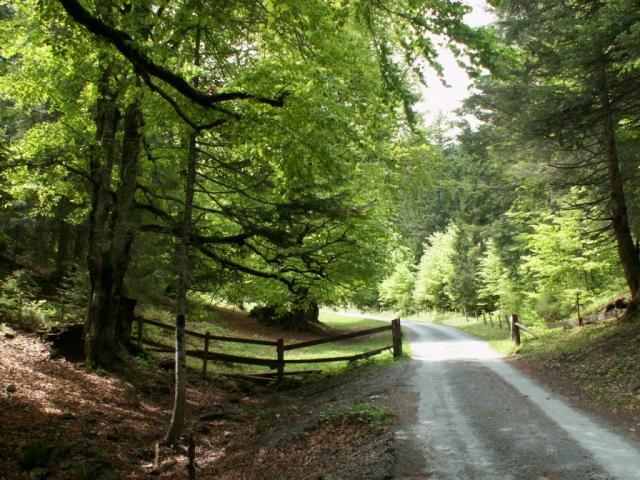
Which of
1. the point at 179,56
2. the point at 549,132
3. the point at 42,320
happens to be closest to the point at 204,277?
the point at 42,320

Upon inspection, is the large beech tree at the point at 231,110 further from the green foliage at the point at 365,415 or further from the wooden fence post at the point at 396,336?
the green foliage at the point at 365,415

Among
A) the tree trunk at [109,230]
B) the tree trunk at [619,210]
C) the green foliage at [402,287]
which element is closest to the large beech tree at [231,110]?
the tree trunk at [109,230]

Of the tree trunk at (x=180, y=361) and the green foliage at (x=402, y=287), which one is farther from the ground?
the green foliage at (x=402, y=287)

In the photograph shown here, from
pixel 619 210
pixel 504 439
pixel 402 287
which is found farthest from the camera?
pixel 402 287

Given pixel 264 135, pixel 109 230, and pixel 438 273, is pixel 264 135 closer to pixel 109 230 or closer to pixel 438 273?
pixel 109 230

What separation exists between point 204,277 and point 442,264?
41521 millimetres

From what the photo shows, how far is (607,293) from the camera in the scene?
20.8 meters

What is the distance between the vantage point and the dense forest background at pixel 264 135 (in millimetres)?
6582

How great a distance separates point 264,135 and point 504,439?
5681 millimetres

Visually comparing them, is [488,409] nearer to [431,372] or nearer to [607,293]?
[431,372]

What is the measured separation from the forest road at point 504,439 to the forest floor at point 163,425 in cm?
53

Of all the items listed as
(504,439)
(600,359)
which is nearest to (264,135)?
(504,439)

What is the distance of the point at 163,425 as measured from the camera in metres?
10.1

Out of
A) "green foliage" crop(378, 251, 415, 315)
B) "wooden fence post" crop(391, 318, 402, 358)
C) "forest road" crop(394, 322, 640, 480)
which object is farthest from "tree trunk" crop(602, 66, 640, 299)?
"green foliage" crop(378, 251, 415, 315)
